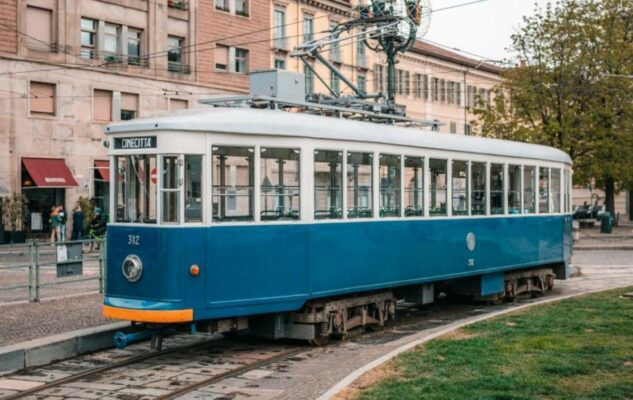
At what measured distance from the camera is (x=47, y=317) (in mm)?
13328

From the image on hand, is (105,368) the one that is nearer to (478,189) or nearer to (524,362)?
(524,362)

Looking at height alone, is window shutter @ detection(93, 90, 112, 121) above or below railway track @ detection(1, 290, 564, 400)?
above

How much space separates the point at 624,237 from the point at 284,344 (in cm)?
3321

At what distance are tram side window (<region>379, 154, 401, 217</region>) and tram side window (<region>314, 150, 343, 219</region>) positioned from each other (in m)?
0.99

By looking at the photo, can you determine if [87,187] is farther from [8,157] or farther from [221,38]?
[221,38]

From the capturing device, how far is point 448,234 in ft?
47.7

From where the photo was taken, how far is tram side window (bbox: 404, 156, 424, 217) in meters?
13.6

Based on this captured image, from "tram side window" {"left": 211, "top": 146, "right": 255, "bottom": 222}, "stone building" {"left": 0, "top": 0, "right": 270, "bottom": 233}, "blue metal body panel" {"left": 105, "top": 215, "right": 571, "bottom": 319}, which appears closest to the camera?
"blue metal body panel" {"left": 105, "top": 215, "right": 571, "bottom": 319}

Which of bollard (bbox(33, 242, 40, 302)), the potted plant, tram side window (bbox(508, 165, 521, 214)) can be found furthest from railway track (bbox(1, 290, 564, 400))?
the potted plant

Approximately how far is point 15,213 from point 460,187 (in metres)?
24.1

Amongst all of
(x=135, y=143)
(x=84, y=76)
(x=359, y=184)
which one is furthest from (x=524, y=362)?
(x=84, y=76)

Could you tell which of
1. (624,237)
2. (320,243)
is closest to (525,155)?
(320,243)

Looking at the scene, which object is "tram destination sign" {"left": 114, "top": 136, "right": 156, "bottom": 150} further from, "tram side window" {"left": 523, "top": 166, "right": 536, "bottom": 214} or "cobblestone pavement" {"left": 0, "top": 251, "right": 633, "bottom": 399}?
"tram side window" {"left": 523, "top": 166, "right": 536, "bottom": 214}

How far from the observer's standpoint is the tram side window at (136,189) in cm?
1069
